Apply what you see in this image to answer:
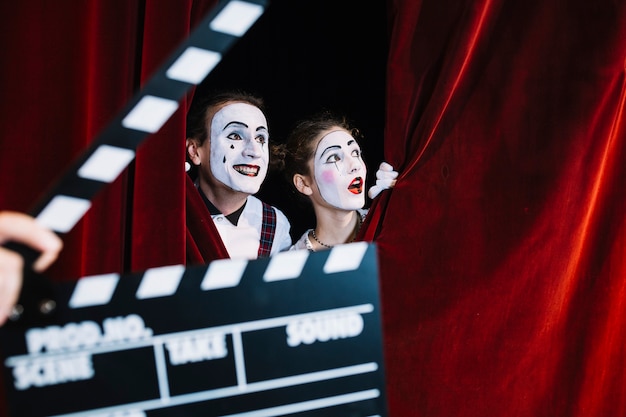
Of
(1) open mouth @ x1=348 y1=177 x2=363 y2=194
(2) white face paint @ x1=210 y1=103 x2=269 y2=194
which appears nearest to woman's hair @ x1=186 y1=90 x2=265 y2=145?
(2) white face paint @ x1=210 y1=103 x2=269 y2=194

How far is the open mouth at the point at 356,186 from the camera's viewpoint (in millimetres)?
1756

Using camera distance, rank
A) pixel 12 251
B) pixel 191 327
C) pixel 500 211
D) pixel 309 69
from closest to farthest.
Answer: pixel 12 251
pixel 191 327
pixel 500 211
pixel 309 69

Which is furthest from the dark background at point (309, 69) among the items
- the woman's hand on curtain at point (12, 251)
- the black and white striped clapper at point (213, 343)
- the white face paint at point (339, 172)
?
the woman's hand on curtain at point (12, 251)

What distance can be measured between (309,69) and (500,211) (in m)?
0.75

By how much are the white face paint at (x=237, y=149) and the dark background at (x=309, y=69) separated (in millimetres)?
158

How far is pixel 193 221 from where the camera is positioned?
1571mm

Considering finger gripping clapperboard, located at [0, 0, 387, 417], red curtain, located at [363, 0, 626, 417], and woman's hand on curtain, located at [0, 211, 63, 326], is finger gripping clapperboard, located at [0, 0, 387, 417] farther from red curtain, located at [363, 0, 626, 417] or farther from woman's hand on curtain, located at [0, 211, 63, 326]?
red curtain, located at [363, 0, 626, 417]

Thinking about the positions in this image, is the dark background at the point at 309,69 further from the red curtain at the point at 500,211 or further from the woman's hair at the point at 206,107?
the red curtain at the point at 500,211

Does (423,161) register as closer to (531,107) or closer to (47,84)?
(531,107)

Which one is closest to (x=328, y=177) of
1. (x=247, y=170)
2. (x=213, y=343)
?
(x=247, y=170)

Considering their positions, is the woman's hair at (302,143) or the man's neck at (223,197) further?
the woman's hair at (302,143)

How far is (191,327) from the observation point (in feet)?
3.22

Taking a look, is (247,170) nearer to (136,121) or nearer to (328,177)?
(328,177)

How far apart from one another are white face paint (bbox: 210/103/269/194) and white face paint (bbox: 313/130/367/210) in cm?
19
